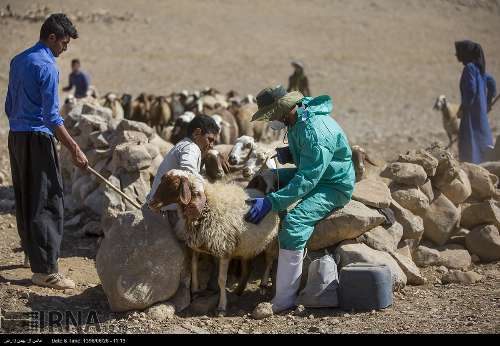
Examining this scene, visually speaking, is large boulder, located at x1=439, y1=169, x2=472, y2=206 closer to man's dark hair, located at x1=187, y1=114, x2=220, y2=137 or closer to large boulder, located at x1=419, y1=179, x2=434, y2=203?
large boulder, located at x1=419, y1=179, x2=434, y2=203

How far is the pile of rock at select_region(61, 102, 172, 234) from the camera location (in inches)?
307

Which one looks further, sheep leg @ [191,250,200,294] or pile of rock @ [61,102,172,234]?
pile of rock @ [61,102,172,234]

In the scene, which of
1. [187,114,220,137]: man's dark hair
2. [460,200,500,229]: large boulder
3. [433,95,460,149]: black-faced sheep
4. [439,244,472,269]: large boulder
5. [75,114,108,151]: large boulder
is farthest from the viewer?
[433,95,460,149]: black-faced sheep

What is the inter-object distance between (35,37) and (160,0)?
10366 millimetres

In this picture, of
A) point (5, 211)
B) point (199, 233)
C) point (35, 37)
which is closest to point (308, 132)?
point (199, 233)

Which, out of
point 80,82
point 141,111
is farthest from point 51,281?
point 80,82

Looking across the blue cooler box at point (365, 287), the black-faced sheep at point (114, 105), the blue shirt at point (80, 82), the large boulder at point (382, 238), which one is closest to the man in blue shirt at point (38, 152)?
the blue cooler box at point (365, 287)

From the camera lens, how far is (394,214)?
274 inches

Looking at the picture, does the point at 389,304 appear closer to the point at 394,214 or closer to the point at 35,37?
the point at 394,214

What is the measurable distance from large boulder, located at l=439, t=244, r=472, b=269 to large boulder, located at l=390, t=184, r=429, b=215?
455 millimetres

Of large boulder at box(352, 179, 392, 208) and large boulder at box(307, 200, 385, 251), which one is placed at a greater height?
large boulder at box(352, 179, 392, 208)

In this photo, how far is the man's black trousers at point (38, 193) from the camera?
6.09 m

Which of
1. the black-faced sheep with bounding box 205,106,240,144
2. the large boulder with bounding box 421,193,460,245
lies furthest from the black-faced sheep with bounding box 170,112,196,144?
the large boulder with bounding box 421,193,460,245

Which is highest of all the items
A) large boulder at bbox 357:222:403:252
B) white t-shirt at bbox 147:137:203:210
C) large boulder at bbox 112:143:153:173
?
white t-shirt at bbox 147:137:203:210
